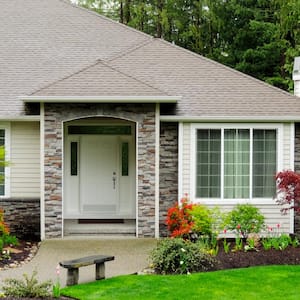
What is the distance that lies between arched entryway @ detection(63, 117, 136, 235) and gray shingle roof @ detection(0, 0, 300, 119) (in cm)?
137

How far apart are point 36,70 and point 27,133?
2.27 metres

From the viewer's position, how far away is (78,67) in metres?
16.2

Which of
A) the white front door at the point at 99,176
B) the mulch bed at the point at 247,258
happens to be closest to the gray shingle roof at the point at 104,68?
the white front door at the point at 99,176

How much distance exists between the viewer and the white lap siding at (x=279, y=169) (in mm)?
14086

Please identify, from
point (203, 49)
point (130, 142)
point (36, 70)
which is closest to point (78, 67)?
point (36, 70)

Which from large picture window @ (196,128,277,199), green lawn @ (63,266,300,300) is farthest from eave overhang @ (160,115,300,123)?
Answer: green lawn @ (63,266,300,300)

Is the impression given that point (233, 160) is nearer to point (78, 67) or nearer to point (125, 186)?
point (125, 186)

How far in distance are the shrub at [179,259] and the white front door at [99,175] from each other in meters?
4.86

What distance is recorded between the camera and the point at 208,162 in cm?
1416

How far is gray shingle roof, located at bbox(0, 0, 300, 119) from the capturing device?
13922 mm

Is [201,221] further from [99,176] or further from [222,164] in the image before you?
[99,176]

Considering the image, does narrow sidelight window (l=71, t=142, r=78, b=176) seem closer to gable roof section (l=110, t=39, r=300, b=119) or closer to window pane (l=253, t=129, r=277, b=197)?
gable roof section (l=110, t=39, r=300, b=119)

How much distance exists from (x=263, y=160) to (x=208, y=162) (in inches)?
49.0

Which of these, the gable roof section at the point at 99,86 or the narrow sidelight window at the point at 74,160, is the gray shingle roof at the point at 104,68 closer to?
the gable roof section at the point at 99,86
